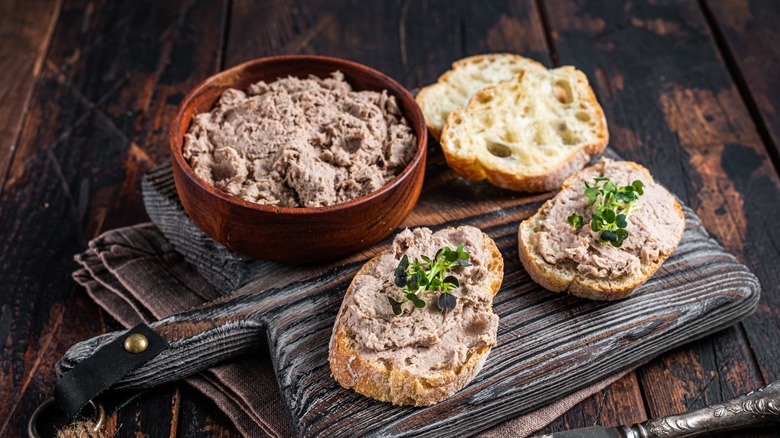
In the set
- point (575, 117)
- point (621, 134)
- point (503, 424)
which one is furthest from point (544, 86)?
point (503, 424)

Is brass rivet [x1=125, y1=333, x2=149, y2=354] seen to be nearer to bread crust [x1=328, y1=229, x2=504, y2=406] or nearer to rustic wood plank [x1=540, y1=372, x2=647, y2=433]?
bread crust [x1=328, y1=229, x2=504, y2=406]

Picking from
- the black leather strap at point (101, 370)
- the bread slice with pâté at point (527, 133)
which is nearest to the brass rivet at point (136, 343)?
the black leather strap at point (101, 370)

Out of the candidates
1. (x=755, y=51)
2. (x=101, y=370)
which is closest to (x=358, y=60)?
(x=755, y=51)

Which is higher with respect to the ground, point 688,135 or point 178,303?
point 178,303

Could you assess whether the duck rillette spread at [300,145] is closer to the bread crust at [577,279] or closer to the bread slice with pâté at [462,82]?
the bread slice with pâté at [462,82]

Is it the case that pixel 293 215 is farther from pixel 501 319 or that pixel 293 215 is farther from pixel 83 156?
pixel 83 156
